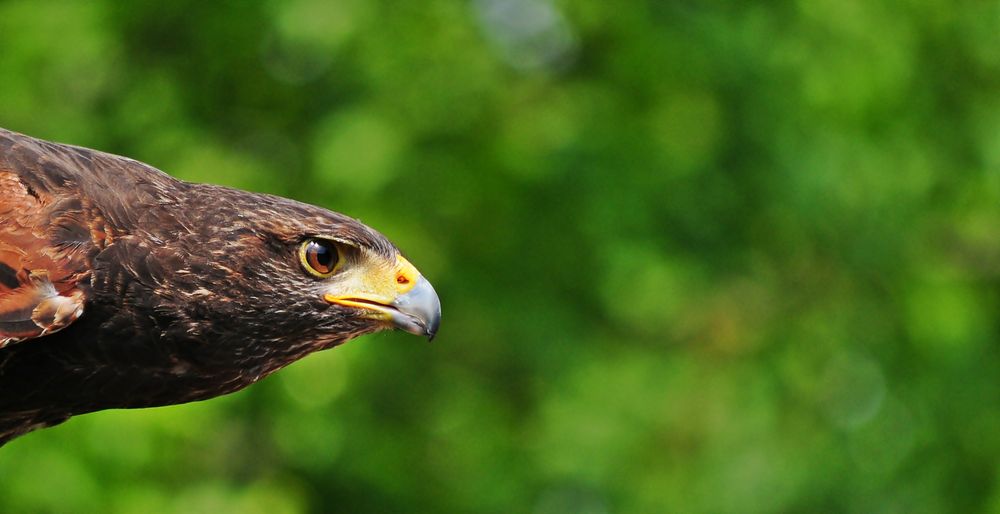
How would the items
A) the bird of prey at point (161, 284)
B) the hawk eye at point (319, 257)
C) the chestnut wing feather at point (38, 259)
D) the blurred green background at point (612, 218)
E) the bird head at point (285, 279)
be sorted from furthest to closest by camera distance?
1. the blurred green background at point (612, 218)
2. the hawk eye at point (319, 257)
3. the bird head at point (285, 279)
4. the bird of prey at point (161, 284)
5. the chestnut wing feather at point (38, 259)

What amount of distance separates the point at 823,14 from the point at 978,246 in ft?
7.42

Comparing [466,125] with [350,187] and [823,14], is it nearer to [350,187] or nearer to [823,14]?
[350,187]

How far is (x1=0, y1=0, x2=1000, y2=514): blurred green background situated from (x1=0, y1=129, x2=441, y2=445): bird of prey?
4.38 m

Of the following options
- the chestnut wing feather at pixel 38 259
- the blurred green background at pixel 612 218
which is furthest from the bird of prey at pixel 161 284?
the blurred green background at pixel 612 218

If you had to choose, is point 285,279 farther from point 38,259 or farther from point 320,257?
point 38,259

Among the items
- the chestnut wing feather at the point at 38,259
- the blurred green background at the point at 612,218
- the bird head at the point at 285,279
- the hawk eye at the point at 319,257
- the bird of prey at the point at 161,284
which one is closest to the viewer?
the chestnut wing feather at the point at 38,259

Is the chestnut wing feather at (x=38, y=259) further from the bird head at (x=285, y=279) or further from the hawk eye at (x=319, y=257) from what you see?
the hawk eye at (x=319, y=257)

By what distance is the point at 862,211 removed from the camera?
1024 cm

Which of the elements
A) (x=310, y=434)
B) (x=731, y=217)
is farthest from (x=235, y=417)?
(x=731, y=217)

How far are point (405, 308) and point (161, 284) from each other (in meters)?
0.72

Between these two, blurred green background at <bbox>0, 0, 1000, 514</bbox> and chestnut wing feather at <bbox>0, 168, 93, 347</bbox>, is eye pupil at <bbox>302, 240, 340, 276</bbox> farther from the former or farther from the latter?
blurred green background at <bbox>0, 0, 1000, 514</bbox>

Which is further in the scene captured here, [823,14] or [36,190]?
[823,14]

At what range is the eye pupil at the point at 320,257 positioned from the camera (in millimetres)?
4605

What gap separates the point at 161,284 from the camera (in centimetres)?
445
